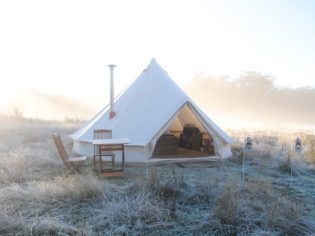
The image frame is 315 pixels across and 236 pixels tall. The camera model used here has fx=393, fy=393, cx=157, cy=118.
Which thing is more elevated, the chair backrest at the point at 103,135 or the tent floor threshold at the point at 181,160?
the chair backrest at the point at 103,135

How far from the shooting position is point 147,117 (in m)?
9.24

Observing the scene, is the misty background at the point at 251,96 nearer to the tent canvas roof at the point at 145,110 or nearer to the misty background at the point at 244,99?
the misty background at the point at 244,99

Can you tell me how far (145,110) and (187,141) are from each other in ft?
8.26

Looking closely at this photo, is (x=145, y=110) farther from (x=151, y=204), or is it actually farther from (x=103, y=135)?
(x=151, y=204)

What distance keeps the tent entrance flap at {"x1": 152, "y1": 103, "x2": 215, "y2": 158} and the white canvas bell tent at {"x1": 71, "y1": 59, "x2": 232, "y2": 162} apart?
0.75 feet

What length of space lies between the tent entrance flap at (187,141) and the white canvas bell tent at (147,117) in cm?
23

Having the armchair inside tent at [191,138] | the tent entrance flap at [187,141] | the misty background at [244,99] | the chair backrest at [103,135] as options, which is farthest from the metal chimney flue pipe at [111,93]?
the misty background at [244,99]

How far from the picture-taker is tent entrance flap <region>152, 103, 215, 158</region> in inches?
400

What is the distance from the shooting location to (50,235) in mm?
4348

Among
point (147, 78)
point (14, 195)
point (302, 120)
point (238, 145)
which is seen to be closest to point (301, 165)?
point (238, 145)

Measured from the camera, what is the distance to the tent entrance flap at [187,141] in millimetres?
10164

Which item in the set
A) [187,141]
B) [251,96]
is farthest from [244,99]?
[187,141]

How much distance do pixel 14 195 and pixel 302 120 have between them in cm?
4521

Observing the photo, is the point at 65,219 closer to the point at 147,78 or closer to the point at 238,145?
the point at 147,78
